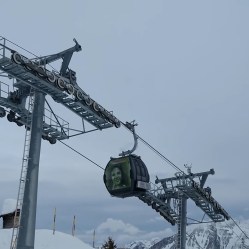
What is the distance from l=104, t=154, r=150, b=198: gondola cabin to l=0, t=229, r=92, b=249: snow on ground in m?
40.1

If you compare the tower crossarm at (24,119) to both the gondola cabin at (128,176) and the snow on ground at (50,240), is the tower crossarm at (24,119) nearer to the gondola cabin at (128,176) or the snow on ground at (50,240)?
the gondola cabin at (128,176)

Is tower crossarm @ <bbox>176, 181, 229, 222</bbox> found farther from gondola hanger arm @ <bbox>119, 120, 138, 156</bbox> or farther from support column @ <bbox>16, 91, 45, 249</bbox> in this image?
support column @ <bbox>16, 91, 45, 249</bbox>

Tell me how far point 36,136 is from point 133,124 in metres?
7.37

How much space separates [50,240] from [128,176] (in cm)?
4794

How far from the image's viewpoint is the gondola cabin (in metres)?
25.5

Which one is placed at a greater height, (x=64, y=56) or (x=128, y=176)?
(x=64, y=56)

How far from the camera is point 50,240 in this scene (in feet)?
230

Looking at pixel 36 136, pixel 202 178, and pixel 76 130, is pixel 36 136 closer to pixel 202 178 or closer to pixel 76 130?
pixel 76 130

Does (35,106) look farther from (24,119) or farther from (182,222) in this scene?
(182,222)

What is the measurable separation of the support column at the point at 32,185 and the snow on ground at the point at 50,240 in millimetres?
43566

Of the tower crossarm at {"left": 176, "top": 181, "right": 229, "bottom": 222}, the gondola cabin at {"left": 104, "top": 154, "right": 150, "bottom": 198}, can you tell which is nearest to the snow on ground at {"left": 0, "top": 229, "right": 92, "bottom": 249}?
the tower crossarm at {"left": 176, "top": 181, "right": 229, "bottom": 222}

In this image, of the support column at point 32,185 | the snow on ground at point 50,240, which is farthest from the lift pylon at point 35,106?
the snow on ground at point 50,240

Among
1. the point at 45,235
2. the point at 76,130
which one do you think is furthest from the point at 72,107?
the point at 45,235

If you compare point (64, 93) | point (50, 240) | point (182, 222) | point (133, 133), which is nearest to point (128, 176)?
point (133, 133)
